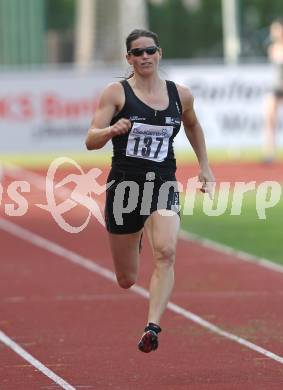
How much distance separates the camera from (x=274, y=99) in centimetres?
2770

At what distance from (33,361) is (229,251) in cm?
674

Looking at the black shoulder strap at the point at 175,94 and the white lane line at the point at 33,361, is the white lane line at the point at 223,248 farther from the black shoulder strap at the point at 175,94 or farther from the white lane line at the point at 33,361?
the black shoulder strap at the point at 175,94

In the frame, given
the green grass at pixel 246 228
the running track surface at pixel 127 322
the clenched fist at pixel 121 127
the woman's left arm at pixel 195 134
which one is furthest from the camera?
the green grass at pixel 246 228

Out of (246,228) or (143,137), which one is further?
(246,228)

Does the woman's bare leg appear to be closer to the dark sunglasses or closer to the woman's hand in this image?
the woman's hand

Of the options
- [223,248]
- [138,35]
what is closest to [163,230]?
[138,35]

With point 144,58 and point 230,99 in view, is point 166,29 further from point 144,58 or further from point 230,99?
point 144,58

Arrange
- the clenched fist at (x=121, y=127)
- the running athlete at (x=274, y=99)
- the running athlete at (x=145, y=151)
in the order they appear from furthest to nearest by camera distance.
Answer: the running athlete at (x=274, y=99) < the running athlete at (x=145, y=151) < the clenched fist at (x=121, y=127)

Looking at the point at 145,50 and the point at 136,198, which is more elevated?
the point at 145,50

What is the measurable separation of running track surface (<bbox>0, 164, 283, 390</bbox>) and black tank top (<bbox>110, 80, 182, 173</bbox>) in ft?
4.32

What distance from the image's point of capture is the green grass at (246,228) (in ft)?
53.9

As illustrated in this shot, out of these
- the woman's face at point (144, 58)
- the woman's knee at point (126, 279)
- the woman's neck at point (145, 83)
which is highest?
the woman's face at point (144, 58)

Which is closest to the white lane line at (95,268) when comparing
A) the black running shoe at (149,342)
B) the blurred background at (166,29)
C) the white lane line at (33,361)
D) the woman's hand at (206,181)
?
the black running shoe at (149,342)

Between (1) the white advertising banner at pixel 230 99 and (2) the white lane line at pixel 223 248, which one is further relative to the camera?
(1) the white advertising banner at pixel 230 99
